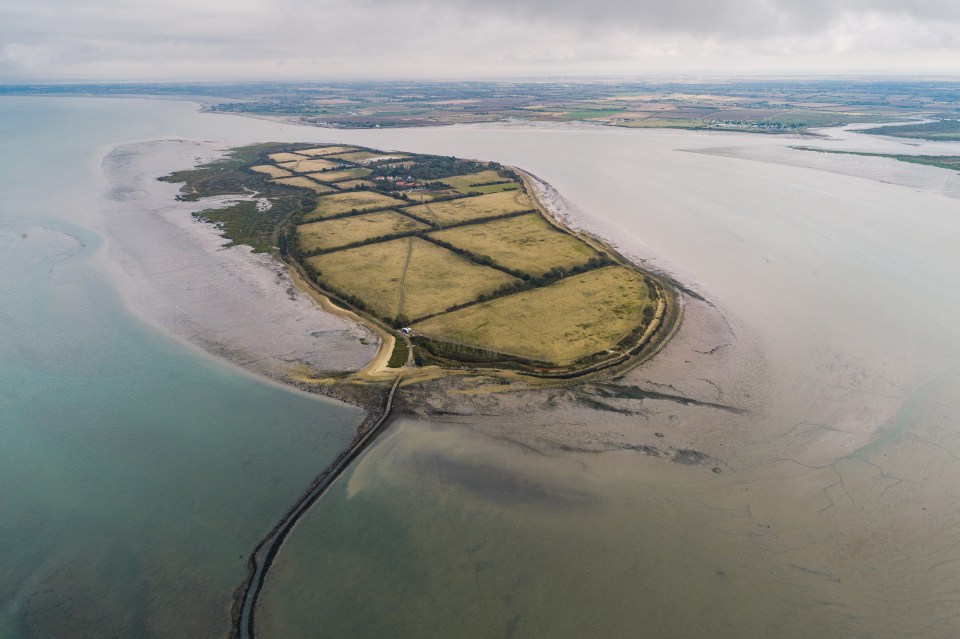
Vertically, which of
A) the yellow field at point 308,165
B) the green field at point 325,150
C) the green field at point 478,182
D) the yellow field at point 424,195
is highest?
the green field at point 325,150

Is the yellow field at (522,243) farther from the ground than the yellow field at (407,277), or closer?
farther from the ground

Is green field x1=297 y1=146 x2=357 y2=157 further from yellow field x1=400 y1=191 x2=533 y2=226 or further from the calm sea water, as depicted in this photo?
the calm sea water

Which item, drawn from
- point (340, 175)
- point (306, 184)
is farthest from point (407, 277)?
point (340, 175)

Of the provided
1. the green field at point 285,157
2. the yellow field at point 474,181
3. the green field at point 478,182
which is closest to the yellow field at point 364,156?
the green field at point 285,157

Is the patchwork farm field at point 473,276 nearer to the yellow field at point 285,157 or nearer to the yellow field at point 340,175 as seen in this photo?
the yellow field at point 340,175

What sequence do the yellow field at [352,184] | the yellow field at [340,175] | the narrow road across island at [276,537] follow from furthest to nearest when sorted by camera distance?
the yellow field at [340,175]
the yellow field at [352,184]
the narrow road across island at [276,537]

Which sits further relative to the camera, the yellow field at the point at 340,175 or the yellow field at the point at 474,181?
the yellow field at the point at 340,175

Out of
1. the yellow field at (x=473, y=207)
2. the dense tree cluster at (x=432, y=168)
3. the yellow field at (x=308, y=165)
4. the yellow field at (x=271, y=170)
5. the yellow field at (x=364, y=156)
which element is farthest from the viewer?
the yellow field at (x=364, y=156)

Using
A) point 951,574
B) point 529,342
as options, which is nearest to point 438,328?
point 529,342

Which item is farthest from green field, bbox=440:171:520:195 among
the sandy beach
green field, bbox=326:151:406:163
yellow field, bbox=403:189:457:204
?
the sandy beach
